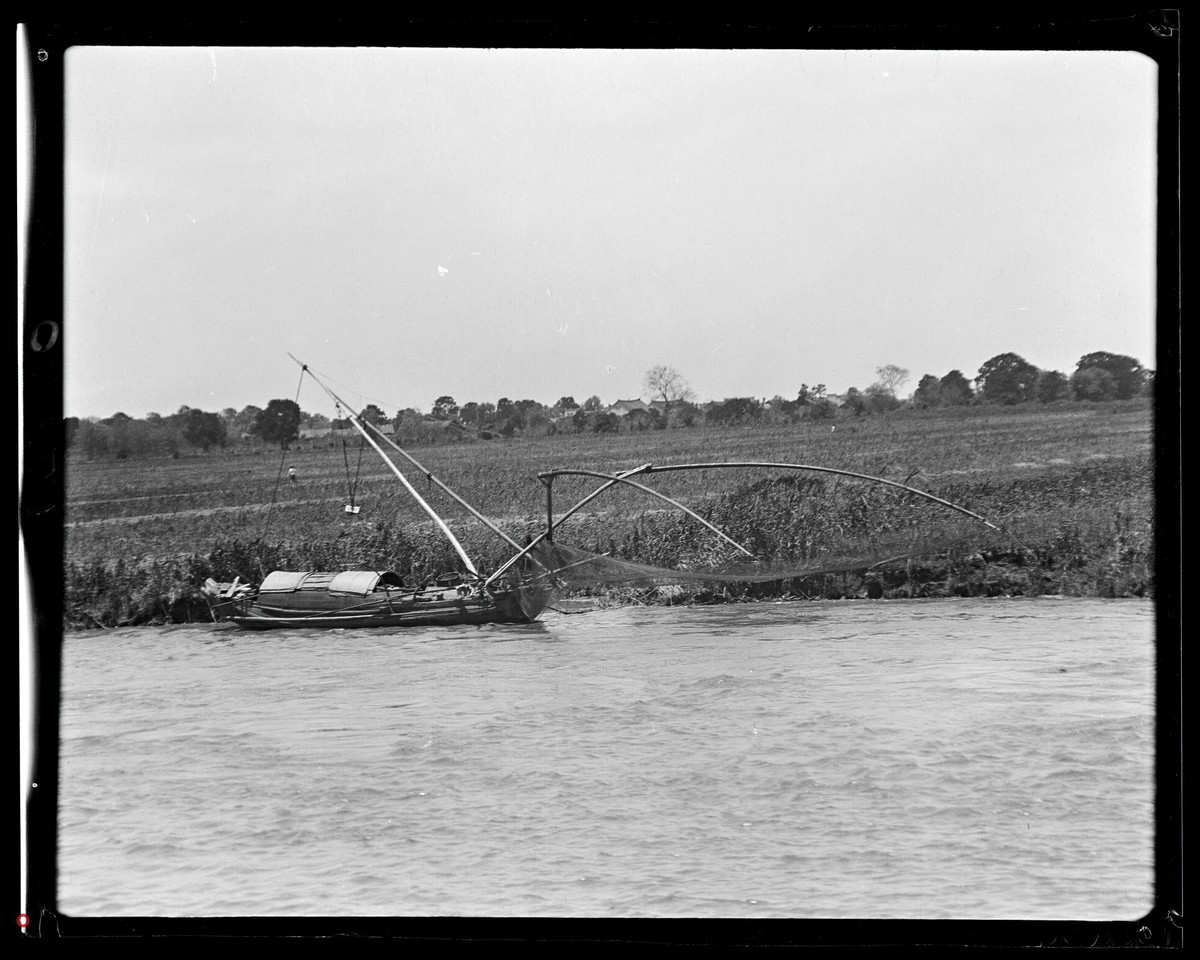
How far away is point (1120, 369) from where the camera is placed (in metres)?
6.22

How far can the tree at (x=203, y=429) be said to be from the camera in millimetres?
6504

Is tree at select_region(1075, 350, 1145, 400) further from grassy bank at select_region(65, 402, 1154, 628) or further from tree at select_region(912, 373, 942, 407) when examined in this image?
tree at select_region(912, 373, 942, 407)

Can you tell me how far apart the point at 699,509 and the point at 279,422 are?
288 centimetres

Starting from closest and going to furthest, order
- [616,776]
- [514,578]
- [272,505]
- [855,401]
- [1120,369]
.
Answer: [616,776] < [1120,369] < [855,401] < [272,505] < [514,578]

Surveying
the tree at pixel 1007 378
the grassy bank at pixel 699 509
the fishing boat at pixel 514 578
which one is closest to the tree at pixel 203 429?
the grassy bank at pixel 699 509

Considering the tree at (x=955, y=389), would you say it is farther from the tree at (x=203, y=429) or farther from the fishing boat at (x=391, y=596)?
the tree at (x=203, y=429)

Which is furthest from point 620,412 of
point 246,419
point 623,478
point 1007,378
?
point 1007,378

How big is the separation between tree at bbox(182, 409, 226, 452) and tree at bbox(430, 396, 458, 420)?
4.00ft

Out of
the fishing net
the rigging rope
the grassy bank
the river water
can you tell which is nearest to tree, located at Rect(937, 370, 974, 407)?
the grassy bank

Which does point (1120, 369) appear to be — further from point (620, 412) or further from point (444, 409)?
point (444, 409)

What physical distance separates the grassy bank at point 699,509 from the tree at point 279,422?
6.8 inches

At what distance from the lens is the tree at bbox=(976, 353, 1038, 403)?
6.73 m

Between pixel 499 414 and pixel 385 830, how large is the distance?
2.35m

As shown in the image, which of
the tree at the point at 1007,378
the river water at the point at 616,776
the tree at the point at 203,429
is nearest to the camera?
the river water at the point at 616,776
